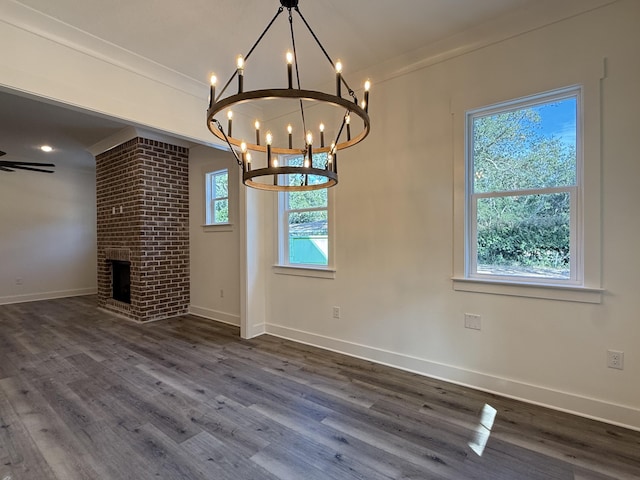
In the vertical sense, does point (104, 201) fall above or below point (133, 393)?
above

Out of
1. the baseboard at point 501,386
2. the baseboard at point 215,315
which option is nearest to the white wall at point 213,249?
the baseboard at point 215,315

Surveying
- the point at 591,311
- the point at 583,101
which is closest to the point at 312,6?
the point at 583,101

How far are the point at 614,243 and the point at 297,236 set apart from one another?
291 cm

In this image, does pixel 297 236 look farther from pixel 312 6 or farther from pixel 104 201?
pixel 104 201

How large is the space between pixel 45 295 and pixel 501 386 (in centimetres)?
834

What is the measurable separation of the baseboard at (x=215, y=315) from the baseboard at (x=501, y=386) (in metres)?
1.55

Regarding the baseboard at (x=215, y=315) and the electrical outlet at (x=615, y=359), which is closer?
the electrical outlet at (x=615, y=359)

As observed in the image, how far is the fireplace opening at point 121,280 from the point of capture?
524 centimetres

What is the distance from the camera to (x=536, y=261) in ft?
7.97

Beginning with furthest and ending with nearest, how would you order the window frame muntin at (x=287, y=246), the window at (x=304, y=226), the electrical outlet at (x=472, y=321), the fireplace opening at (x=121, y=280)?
the fireplace opening at (x=121, y=280) → the window at (x=304, y=226) → the window frame muntin at (x=287, y=246) → the electrical outlet at (x=472, y=321)

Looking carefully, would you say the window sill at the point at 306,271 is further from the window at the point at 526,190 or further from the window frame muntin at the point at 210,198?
the window frame muntin at the point at 210,198

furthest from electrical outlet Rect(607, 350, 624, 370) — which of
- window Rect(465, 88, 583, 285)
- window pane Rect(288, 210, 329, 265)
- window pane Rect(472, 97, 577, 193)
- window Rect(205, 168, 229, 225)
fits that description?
window Rect(205, 168, 229, 225)

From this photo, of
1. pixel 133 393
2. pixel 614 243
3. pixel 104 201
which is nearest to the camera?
pixel 614 243

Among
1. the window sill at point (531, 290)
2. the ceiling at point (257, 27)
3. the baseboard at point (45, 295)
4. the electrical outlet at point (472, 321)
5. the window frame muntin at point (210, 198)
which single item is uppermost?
the ceiling at point (257, 27)
